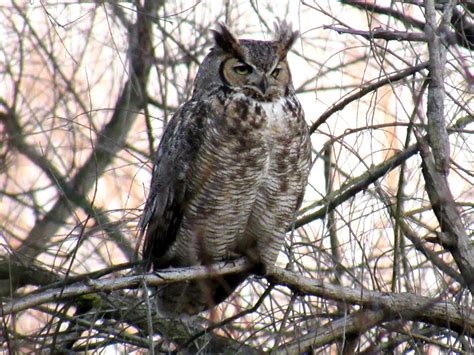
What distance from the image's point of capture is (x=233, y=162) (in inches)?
137

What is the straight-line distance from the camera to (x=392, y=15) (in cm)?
338

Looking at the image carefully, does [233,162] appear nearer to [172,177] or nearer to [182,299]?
[172,177]

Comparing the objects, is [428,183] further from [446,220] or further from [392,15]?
[392,15]

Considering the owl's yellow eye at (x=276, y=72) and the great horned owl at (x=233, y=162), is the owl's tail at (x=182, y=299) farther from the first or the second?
the owl's yellow eye at (x=276, y=72)

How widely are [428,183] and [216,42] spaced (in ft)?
4.42

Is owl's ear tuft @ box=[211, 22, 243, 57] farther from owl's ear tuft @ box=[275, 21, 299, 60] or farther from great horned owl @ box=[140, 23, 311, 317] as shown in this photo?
owl's ear tuft @ box=[275, 21, 299, 60]

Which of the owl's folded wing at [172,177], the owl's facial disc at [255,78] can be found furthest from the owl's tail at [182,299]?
the owl's facial disc at [255,78]

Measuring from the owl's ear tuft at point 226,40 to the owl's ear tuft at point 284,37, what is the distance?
0.57 feet

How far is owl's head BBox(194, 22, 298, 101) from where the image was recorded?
363 centimetres

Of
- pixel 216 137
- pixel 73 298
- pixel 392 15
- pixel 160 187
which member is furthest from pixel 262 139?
pixel 73 298

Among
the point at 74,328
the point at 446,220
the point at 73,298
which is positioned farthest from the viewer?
the point at 74,328

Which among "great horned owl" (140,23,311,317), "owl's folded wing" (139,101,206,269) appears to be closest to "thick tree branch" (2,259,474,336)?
"great horned owl" (140,23,311,317)

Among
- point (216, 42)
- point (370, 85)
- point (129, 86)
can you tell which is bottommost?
point (370, 85)

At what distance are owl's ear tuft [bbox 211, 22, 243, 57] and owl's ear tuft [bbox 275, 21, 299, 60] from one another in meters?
0.17
